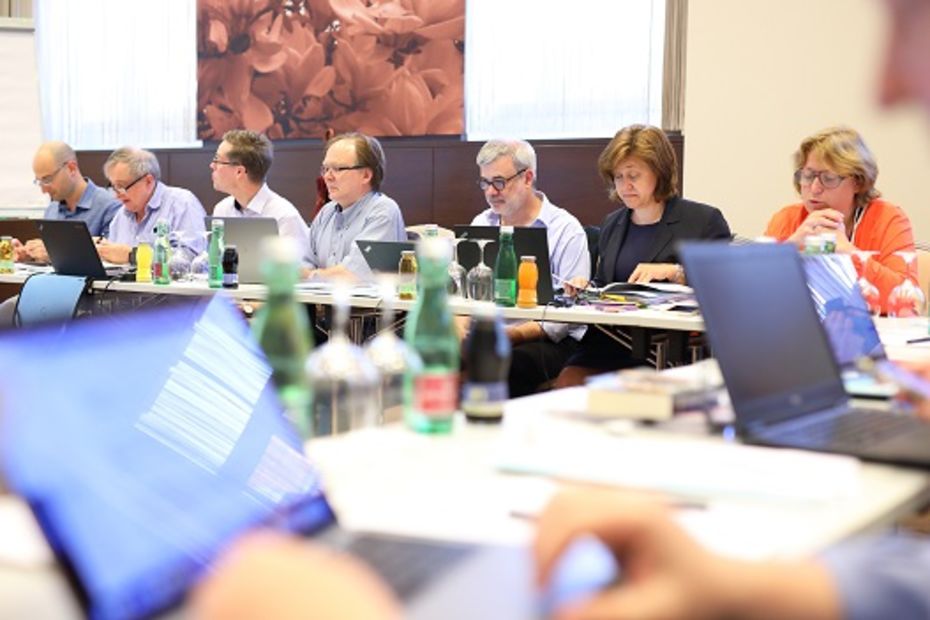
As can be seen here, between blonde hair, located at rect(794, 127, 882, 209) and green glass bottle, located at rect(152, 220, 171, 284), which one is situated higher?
blonde hair, located at rect(794, 127, 882, 209)

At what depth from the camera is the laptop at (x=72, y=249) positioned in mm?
4930

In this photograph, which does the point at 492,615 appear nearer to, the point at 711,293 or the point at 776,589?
the point at 776,589

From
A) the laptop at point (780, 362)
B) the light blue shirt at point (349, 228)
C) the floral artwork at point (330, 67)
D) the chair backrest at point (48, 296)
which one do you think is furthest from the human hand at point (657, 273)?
the floral artwork at point (330, 67)

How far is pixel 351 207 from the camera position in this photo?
5.41 metres

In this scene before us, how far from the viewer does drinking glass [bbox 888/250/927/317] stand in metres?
3.52

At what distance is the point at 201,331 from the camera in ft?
4.02

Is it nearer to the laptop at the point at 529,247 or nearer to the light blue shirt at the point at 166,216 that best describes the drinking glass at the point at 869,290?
the laptop at the point at 529,247

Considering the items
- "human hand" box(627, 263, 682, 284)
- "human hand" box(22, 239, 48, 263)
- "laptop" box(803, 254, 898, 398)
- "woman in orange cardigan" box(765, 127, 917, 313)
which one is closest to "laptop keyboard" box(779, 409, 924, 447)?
"laptop" box(803, 254, 898, 398)

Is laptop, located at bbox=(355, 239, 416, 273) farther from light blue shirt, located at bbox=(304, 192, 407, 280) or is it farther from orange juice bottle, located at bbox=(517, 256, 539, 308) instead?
light blue shirt, located at bbox=(304, 192, 407, 280)

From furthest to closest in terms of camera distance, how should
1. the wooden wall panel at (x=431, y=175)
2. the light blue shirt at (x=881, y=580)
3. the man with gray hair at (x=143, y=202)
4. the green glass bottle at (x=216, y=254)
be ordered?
the wooden wall panel at (x=431, y=175)
the man with gray hair at (x=143, y=202)
the green glass bottle at (x=216, y=254)
the light blue shirt at (x=881, y=580)

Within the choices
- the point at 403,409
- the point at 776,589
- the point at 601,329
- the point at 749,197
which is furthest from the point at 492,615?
the point at 749,197

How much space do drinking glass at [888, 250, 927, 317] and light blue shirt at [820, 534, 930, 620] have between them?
2.79 meters

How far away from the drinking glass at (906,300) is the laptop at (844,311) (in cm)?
104

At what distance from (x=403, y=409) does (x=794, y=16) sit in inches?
175
